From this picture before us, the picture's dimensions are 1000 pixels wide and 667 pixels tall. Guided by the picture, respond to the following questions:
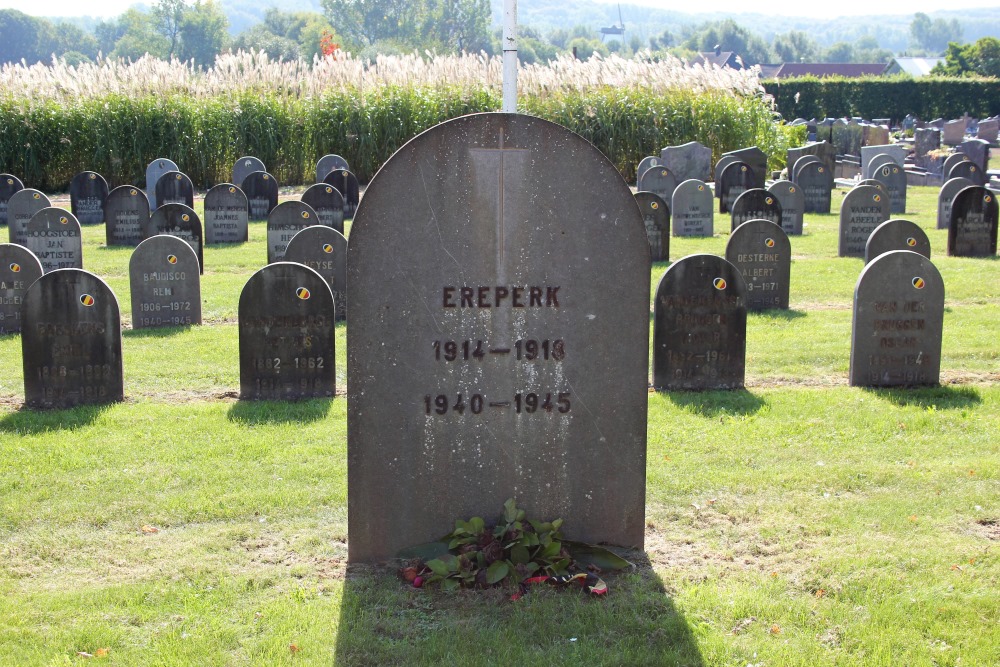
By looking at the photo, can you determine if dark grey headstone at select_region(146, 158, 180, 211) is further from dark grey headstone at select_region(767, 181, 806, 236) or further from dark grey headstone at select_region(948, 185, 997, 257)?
dark grey headstone at select_region(948, 185, 997, 257)

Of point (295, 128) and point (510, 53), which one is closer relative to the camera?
point (510, 53)

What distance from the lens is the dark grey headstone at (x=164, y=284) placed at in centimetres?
1072

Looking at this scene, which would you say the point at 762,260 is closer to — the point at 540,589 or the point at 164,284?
the point at 164,284

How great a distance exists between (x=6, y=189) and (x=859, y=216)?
49.9 ft

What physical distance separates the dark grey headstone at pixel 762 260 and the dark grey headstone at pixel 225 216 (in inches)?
354

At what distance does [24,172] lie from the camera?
24.1 meters

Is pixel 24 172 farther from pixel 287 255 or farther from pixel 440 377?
pixel 440 377

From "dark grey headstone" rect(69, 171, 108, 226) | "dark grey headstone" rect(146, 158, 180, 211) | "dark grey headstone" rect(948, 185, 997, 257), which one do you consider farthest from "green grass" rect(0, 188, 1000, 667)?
"dark grey headstone" rect(146, 158, 180, 211)

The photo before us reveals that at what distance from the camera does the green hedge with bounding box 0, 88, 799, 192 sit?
24.2 meters

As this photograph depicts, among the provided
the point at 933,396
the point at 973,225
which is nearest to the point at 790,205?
the point at 973,225

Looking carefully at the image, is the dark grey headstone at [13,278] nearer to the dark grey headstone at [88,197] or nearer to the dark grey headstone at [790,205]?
the dark grey headstone at [88,197]

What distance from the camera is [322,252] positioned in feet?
37.4

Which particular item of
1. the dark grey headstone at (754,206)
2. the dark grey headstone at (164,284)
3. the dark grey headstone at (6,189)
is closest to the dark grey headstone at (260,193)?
the dark grey headstone at (6,189)

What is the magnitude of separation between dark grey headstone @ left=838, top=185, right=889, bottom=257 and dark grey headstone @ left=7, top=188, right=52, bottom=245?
39.0ft
